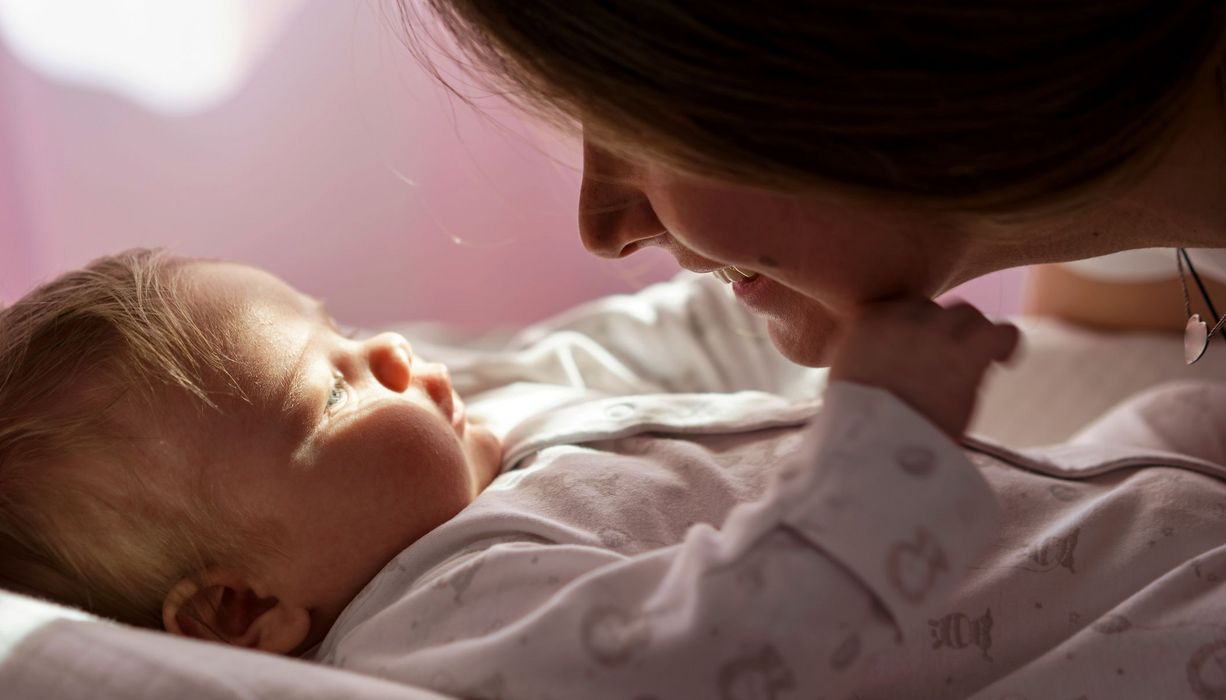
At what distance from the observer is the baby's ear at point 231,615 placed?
35.6 inches

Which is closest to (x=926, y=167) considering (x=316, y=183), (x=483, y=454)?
(x=483, y=454)

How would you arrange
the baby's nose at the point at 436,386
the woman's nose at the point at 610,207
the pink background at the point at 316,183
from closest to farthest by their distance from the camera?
the woman's nose at the point at 610,207, the baby's nose at the point at 436,386, the pink background at the point at 316,183

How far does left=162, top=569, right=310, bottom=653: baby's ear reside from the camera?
A: 0.90m

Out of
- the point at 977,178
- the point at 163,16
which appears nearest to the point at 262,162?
the point at 163,16

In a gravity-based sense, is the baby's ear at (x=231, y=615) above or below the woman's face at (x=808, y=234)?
below

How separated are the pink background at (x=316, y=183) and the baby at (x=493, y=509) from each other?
2.73 ft

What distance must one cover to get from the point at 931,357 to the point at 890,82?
18 cm

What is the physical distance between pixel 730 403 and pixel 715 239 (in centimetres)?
42

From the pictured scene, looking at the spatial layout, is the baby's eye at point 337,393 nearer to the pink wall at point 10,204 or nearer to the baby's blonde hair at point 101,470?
the baby's blonde hair at point 101,470

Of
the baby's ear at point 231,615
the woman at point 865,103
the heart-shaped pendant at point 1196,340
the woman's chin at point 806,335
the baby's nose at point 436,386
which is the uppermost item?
the woman at point 865,103

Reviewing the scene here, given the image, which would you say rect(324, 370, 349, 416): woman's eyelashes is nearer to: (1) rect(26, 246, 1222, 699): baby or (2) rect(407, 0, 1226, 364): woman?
(1) rect(26, 246, 1222, 699): baby

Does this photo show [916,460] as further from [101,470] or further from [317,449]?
[101,470]

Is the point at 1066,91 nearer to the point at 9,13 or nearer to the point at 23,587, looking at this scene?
the point at 23,587

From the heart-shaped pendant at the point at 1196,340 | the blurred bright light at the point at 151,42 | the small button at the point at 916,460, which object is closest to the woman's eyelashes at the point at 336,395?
the small button at the point at 916,460
